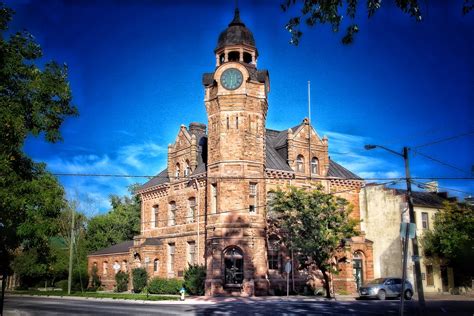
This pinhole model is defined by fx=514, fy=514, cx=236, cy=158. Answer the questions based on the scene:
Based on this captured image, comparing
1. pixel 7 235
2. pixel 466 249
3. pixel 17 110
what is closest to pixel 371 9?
pixel 17 110

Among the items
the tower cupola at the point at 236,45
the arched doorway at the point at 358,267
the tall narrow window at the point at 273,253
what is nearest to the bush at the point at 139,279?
the tall narrow window at the point at 273,253

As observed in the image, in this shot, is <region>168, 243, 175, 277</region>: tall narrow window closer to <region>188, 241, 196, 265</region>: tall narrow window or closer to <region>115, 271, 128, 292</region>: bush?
<region>188, 241, 196, 265</region>: tall narrow window

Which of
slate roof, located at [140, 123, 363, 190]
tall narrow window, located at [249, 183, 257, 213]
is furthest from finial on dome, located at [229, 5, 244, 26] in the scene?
tall narrow window, located at [249, 183, 257, 213]

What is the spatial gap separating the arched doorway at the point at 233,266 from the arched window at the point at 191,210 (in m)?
5.64

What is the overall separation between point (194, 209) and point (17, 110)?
1068 inches

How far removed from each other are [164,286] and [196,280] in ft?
14.0

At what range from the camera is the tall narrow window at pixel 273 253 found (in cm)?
3852

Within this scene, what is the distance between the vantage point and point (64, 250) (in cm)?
6241

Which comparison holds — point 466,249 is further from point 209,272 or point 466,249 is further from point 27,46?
point 27,46

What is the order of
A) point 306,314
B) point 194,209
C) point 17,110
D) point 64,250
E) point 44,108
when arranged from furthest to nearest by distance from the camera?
point 64,250 → point 194,209 → point 306,314 → point 44,108 → point 17,110

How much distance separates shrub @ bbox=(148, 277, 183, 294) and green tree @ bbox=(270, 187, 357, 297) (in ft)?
32.4

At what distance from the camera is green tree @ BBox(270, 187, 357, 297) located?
33.3m

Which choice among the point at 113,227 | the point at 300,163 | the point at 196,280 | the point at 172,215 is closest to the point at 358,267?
the point at 300,163

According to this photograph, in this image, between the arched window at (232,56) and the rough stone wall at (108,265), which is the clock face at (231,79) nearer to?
the arched window at (232,56)
